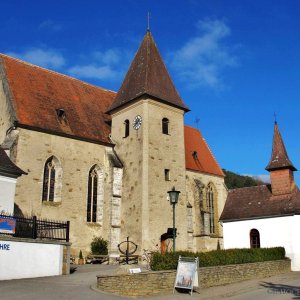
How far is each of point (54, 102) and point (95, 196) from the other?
715 cm

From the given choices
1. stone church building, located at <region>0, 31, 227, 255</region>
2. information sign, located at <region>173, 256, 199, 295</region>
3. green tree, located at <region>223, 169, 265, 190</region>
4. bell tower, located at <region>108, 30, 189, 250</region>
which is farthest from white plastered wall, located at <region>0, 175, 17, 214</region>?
green tree, located at <region>223, 169, 265, 190</region>

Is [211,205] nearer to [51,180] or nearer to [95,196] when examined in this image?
[95,196]

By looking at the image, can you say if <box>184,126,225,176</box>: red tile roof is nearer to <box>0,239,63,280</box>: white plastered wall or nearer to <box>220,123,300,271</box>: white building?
<box>220,123,300,271</box>: white building

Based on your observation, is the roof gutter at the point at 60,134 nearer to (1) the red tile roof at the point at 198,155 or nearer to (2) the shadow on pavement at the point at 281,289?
(1) the red tile roof at the point at 198,155

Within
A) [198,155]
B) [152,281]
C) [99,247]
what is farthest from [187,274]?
[198,155]

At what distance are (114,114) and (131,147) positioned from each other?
12.5ft

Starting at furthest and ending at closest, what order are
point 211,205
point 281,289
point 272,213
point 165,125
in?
point 211,205 → point 165,125 → point 272,213 → point 281,289

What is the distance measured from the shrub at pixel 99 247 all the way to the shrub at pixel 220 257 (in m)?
9.54

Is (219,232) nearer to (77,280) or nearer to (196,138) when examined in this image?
(196,138)

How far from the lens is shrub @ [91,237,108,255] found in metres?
25.8

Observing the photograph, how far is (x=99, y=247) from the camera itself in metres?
25.9

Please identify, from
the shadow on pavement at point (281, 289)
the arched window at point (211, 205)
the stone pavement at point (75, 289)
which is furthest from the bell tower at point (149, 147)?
the shadow on pavement at point (281, 289)

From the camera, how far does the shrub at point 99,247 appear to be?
25.8 meters

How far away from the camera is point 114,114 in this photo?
3105cm
